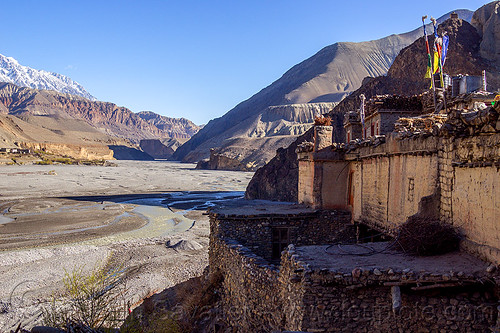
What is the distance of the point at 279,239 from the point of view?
1272 centimetres

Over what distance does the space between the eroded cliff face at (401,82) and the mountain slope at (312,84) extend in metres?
94.5

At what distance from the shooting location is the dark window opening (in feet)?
41.4

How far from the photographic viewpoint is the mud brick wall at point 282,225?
12391 millimetres

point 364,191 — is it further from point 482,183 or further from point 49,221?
point 49,221

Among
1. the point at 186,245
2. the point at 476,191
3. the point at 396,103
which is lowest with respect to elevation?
the point at 186,245

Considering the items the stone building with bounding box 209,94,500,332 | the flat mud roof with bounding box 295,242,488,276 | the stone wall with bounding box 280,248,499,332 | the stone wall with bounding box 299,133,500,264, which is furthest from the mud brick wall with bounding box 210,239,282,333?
the stone wall with bounding box 299,133,500,264

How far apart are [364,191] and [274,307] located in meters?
5.90

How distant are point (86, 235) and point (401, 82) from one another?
33.3 metres

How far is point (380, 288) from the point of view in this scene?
6238 mm

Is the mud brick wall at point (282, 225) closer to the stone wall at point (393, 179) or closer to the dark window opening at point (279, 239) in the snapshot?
the dark window opening at point (279, 239)

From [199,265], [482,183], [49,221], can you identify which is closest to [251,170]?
[49,221]

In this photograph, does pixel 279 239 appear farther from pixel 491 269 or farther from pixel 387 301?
pixel 491 269

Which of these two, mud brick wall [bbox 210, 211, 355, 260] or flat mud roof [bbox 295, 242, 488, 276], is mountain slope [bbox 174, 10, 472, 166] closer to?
mud brick wall [bbox 210, 211, 355, 260]

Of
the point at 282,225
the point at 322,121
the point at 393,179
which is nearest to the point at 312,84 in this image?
the point at 322,121
